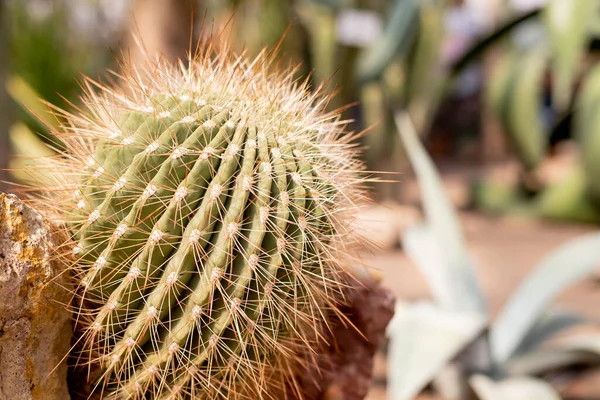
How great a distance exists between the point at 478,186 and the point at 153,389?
232 inches

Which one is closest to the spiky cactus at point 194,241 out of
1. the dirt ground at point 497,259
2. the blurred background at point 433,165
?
the blurred background at point 433,165

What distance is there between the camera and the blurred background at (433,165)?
86.0 inches

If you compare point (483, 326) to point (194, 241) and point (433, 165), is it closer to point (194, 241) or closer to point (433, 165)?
point (194, 241)

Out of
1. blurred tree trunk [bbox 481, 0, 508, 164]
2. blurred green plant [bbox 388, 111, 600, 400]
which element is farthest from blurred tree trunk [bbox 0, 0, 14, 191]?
blurred tree trunk [bbox 481, 0, 508, 164]

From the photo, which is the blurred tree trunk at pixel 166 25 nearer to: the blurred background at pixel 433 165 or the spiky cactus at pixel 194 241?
the blurred background at pixel 433 165

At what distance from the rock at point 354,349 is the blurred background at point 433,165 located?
4.9 inches

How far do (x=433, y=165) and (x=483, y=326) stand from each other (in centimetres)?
380

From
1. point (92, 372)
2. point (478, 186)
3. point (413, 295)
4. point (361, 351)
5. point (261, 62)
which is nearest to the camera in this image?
point (92, 372)

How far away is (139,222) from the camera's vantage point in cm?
101

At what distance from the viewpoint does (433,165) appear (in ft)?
18.8

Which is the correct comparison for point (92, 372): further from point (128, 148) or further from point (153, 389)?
point (128, 148)

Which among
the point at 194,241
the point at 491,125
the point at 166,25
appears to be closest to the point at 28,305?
the point at 194,241

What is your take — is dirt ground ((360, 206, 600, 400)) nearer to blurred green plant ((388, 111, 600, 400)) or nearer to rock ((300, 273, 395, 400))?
blurred green plant ((388, 111, 600, 400))

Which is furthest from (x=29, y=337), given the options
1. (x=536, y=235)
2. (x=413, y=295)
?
(x=536, y=235)
